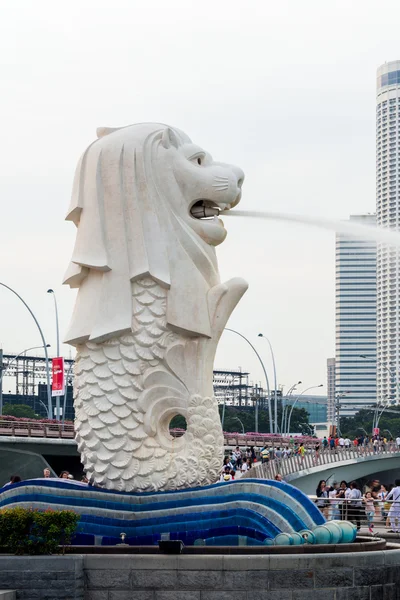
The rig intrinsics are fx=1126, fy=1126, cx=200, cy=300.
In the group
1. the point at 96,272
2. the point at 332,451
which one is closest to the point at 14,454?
the point at 332,451

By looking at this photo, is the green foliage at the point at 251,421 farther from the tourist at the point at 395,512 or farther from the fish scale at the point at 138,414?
the fish scale at the point at 138,414

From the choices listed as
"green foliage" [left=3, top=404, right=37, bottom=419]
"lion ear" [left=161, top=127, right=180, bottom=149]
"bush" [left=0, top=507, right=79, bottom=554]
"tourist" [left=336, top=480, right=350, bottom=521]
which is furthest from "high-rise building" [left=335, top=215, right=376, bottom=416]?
"bush" [left=0, top=507, right=79, bottom=554]

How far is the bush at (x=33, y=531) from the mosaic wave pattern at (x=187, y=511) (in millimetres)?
2677

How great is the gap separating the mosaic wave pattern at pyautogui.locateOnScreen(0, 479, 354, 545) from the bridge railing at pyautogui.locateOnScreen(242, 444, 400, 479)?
15072 mm

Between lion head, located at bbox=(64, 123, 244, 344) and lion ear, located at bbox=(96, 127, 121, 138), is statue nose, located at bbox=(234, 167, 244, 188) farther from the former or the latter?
lion ear, located at bbox=(96, 127, 121, 138)

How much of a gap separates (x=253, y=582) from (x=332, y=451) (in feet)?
106

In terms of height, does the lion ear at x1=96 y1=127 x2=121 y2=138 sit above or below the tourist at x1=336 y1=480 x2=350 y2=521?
above

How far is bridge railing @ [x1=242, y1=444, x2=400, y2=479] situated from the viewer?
36.5 metres

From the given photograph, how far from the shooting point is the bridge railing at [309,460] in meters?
36.5

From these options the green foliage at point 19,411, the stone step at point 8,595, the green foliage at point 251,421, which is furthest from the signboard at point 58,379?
the green foliage at point 251,421

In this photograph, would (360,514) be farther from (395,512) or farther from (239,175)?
(239,175)

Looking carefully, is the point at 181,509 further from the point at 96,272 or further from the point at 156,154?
the point at 156,154

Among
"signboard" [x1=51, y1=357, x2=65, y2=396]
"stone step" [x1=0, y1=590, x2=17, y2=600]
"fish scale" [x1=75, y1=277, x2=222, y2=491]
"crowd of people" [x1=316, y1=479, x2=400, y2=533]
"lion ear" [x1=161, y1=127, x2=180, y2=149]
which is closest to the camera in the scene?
"stone step" [x1=0, y1=590, x2=17, y2=600]

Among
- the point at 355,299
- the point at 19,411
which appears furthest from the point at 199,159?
the point at 355,299
